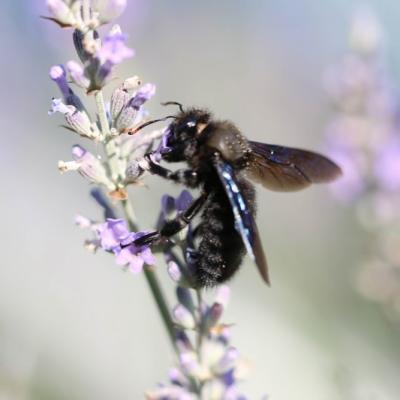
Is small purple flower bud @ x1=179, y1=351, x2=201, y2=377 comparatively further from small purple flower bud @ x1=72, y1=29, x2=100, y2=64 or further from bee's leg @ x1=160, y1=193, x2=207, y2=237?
small purple flower bud @ x1=72, y1=29, x2=100, y2=64

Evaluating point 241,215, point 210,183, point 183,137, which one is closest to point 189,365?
point 241,215

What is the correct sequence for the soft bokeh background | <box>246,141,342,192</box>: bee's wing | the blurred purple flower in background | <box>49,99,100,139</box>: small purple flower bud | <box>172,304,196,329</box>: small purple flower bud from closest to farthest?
<box>49,99,100,139</box>: small purple flower bud
<box>172,304,196,329</box>: small purple flower bud
<box>246,141,342,192</box>: bee's wing
the blurred purple flower in background
the soft bokeh background

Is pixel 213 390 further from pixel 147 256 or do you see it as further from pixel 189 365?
pixel 147 256

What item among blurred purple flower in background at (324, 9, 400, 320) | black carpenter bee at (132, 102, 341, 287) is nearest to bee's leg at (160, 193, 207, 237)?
black carpenter bee at (132, 102, 341, 287)

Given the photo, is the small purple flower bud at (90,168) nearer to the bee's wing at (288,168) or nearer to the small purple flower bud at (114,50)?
the small purple flower bud at (114,50)

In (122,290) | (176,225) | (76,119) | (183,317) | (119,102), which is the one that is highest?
(122,290)

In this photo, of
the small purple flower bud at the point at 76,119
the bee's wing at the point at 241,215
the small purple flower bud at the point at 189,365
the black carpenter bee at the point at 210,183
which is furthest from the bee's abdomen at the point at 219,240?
the small purple flower bud at the point at 76,119
